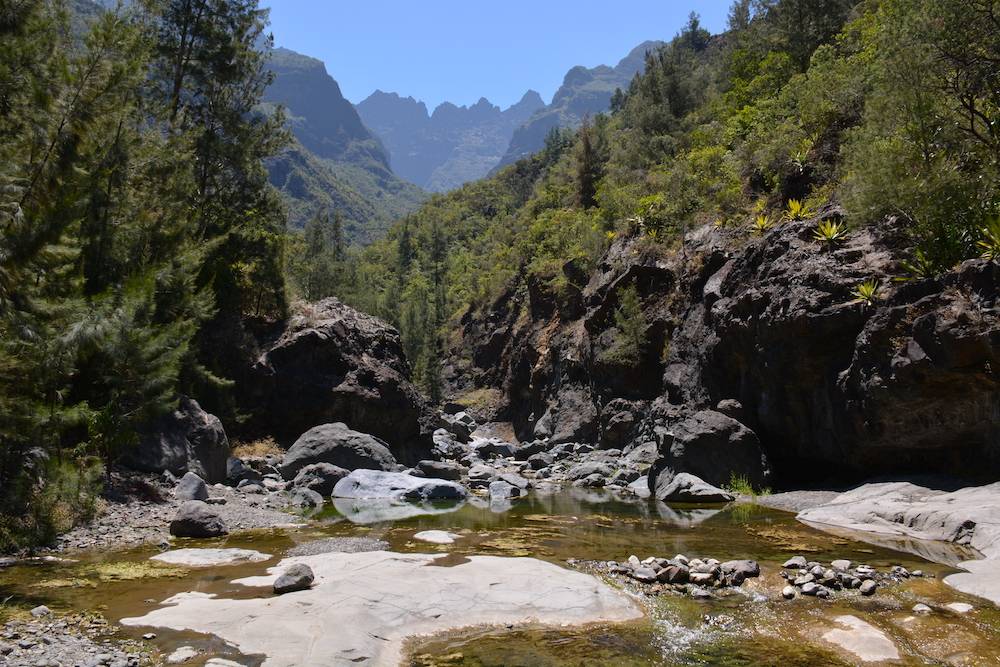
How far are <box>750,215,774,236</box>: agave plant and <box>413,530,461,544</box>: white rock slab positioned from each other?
55.6 ft

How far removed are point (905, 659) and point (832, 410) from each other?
12.5 metres

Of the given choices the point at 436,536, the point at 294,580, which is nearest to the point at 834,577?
the point at 436,536

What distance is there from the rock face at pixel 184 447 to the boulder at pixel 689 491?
1303 centimetres

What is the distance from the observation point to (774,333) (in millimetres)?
19609

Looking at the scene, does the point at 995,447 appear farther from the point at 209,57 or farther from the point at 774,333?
the point at 209,57

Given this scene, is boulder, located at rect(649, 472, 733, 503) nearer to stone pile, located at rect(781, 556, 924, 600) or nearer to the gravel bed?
stone pile, located at rect(781, 556, 924, 600)

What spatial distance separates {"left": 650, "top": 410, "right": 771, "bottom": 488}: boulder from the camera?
1930 cm

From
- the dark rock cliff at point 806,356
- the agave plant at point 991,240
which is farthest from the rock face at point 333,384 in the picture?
the agave plant at point 991,240

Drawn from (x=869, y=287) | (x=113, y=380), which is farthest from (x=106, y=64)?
(x=869, y=287)

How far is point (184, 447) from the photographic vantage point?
16.9m

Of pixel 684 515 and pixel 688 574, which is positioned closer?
pixel 688 574

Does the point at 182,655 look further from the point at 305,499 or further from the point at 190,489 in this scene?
the point at 305,499

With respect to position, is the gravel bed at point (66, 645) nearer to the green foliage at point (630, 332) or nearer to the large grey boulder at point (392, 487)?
the large grey boulder at point (392, 487)

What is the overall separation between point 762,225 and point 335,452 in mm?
17331
